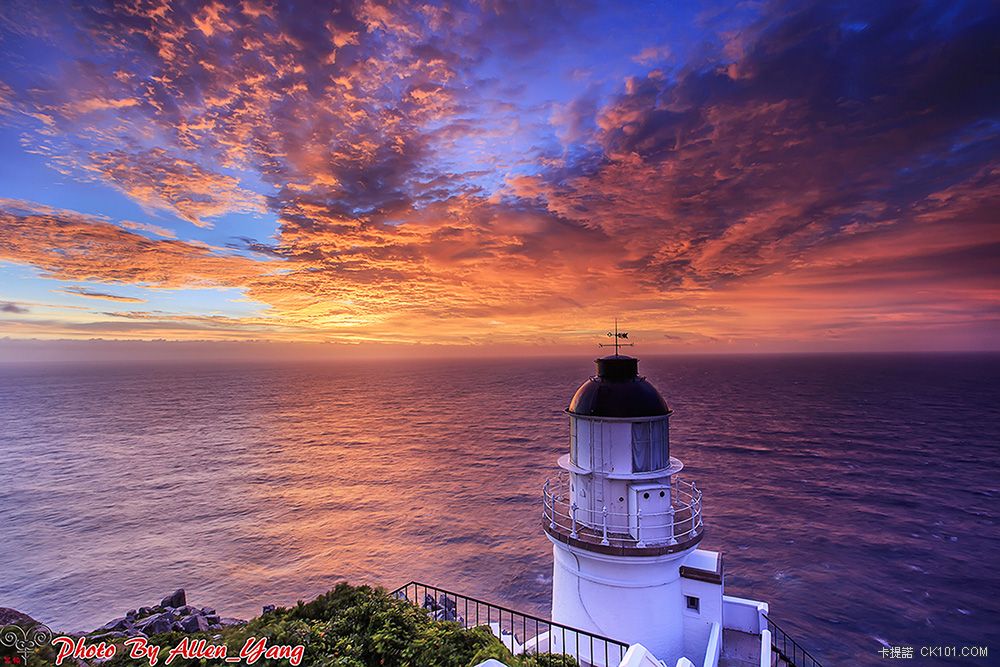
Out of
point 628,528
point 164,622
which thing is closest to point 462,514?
point 164,622

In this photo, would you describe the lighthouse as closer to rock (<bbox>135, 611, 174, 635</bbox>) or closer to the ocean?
rock (<bbox>135, 611, 174, 635</bbox>)

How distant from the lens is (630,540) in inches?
497

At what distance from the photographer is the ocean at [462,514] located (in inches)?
993

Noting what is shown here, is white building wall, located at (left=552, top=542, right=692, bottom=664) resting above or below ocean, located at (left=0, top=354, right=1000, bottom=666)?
above

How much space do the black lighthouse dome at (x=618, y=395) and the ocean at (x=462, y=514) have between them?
16682 millimetres

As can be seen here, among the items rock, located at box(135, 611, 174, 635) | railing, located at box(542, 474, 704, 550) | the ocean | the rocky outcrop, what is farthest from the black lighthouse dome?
the ocean

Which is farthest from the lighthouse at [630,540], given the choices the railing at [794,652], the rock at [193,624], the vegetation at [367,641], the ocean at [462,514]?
the ocean at [462,514]

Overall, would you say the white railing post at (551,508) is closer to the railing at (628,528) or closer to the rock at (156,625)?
the railing at (628,528)

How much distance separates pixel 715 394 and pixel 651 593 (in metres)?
107

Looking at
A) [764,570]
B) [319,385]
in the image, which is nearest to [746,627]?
[764,570]

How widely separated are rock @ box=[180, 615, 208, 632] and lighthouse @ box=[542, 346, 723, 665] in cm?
1037

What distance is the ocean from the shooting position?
82.8 ft

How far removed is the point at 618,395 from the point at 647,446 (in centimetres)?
160

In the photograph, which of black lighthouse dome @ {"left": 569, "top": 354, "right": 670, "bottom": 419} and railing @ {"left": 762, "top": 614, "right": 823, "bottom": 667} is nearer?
black lighthouse dome @ {"left": 569, "top": 354, "right": 670, "bottom": 419}
